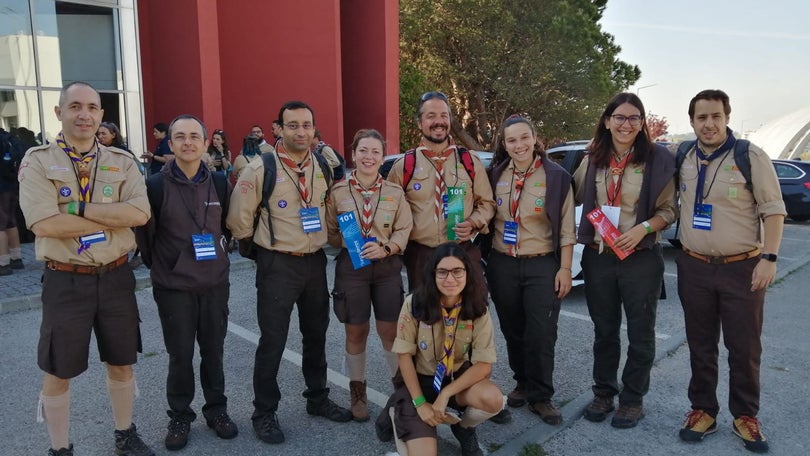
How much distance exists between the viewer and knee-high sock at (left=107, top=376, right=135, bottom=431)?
3.45 m

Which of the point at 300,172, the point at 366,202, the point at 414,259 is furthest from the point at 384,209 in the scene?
the point at 300,172

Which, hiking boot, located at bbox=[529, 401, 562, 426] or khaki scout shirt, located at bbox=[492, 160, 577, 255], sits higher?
khaki scout shirt, located at bbox=[492, 160, 577, 255]

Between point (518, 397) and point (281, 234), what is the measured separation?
1.97 m

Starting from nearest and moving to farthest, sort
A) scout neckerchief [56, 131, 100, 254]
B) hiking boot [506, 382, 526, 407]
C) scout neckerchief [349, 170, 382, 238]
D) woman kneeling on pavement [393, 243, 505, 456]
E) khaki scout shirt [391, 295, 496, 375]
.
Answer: scout neckerchief [56, 131, 100, 254] → woman kneeling on pavement [393, 243, 505, 456] → khaki scout shirt [391, 295, 496, 375] → scout neckerchief [349, 170, 382, 238] → hiking boot [506, 382, 526, 407]

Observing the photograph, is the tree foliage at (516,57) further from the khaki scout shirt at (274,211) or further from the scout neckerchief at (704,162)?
the scout neckerchief at (704,162)

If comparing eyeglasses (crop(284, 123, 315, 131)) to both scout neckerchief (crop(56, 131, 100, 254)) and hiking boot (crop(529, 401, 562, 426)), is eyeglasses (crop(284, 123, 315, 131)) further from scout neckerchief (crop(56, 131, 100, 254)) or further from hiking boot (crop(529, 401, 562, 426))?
hiking boot (crop(529, 401, 562, 426))

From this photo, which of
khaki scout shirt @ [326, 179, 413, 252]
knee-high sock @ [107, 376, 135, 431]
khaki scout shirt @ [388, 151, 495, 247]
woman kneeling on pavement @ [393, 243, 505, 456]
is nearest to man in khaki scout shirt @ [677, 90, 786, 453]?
khaki scout shirt @ [388, 151, 495, 247]

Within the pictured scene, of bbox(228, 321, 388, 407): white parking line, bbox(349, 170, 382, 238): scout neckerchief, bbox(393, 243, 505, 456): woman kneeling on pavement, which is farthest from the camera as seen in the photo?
bbox(228, 321, 388, 407): white parking line

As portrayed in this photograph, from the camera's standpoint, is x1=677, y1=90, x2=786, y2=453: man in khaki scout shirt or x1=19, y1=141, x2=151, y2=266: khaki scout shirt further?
x1=677, y1=90, x2=786, y2=453: man in khaki scout shirt

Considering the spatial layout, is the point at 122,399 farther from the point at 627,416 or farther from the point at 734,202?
the point at 734,202

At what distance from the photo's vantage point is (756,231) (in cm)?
350

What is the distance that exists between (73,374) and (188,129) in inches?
57.9

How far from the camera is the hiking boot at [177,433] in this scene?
3.56 m

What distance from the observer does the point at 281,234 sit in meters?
3.66
